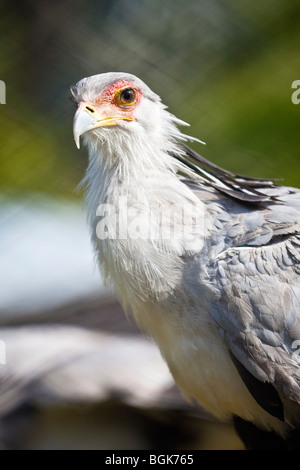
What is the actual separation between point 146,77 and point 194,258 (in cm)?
248

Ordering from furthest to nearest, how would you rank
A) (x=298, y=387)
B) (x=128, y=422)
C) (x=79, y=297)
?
(x=79, y=297)
(x=128, y=422)
(x=298, y=387)

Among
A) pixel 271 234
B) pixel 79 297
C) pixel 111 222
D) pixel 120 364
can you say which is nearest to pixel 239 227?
pixel 271 234

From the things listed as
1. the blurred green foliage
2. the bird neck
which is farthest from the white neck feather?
the blurred green foliage

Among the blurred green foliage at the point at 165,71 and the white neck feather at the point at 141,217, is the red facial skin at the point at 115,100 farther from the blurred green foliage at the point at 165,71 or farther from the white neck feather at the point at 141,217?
the blurred green foliage at the point at 165,71

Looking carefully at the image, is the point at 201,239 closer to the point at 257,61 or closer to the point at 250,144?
the point at 250,144

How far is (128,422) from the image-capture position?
267 centimetres

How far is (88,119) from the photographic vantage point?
201 cm

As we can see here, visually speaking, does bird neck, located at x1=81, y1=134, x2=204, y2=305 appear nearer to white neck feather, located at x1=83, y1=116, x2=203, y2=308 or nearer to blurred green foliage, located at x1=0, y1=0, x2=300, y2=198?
white neck feather, located at x1=83, y1=116, x2=203, y2=308

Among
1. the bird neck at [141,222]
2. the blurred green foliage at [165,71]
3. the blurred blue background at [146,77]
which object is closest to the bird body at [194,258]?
the bird neck at [141,222]

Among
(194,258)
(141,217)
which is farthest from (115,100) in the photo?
→ (194,258)

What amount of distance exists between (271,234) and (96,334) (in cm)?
126

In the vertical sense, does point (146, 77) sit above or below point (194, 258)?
above

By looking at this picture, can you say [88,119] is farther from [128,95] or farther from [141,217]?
[141,217]

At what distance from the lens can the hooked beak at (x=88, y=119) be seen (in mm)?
1979
